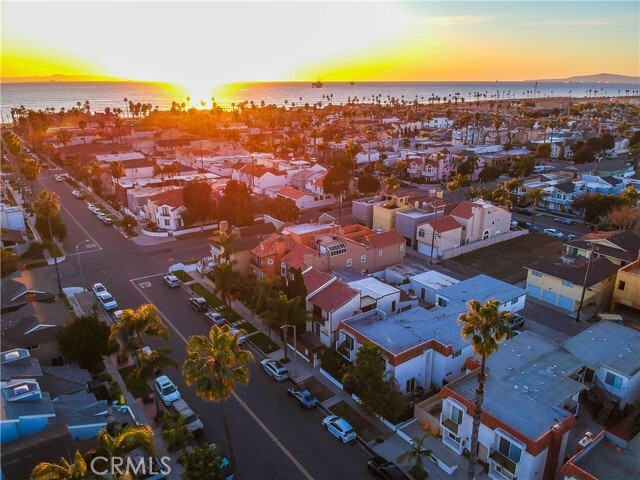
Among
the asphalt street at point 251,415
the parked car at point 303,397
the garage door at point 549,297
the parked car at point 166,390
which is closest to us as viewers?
the asphalt street at point 251,415

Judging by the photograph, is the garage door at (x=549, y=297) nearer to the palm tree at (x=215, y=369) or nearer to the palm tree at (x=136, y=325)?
the palm tree at (x=215, y=369)

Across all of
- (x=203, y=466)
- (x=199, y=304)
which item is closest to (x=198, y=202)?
(x=199, y=304)

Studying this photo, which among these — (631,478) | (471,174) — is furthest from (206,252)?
(471,174)

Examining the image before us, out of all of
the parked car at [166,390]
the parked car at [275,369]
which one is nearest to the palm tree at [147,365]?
the parked car at [166,390]

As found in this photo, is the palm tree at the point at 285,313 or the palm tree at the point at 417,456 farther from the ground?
the palm tree at the point at 285,313

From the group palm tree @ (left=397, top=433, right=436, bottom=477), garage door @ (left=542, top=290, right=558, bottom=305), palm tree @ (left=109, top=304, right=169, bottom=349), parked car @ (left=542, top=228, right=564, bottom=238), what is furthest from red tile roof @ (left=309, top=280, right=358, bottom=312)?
parked car @ (left=542, top=228, right=564, bottom=238)

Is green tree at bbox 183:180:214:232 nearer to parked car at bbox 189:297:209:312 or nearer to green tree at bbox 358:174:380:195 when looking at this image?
parked car at bbox 189:297:209:312
